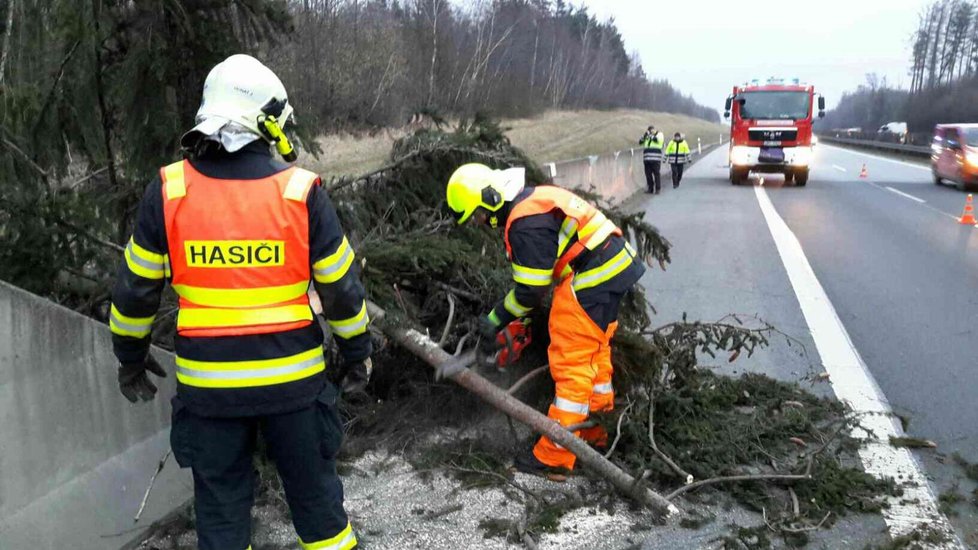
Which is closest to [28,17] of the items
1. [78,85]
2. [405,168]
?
[78,85]

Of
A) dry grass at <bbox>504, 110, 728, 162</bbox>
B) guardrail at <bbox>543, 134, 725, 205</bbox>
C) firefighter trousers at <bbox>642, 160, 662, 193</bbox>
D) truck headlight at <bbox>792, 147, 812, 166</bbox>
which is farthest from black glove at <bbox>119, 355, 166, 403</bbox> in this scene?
dry grass at <bbox>504, 110, 728, 162</bbox>

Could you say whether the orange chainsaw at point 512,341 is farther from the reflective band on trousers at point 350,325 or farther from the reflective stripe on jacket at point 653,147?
the reflective stripe on jacket at point 653,147

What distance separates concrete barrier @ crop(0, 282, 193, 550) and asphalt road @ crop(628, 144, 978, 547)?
10.3 ft

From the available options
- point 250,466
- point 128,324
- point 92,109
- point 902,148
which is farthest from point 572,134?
point 128,324

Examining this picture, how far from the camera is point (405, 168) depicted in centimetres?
545

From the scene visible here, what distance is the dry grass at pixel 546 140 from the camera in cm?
2023

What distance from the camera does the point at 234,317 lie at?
8.35ft

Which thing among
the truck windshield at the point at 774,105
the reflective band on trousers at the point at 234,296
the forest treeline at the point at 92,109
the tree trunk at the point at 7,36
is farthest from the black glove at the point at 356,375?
the truck windshield at the point at 774,105

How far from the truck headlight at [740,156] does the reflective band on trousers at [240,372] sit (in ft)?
72.5

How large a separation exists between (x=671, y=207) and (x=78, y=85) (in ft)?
45.8

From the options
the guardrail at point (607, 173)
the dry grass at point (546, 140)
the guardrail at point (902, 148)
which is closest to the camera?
the guardrail at point (607, 173)

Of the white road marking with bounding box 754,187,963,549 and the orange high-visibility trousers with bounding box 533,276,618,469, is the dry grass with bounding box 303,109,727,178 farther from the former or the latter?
the orange high-visibility trousers with bounding box 533,276,618,469

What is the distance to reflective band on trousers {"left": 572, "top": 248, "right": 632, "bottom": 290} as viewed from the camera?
4.09 meters

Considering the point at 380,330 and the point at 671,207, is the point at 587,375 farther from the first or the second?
the point at 671,207
